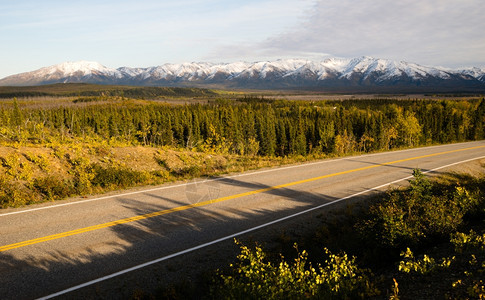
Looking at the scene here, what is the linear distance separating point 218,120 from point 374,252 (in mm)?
91540

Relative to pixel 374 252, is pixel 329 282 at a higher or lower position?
higher

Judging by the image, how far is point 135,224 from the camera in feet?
34.0

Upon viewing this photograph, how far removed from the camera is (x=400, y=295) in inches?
225

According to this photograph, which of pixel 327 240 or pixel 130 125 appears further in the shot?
pixel 130 125

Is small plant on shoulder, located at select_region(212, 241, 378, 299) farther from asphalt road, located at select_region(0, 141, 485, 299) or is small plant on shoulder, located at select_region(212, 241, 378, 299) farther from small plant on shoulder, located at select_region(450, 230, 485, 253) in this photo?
asphalt road, located at select_region(0, 141, 485, 299)

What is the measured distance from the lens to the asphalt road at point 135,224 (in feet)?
24.2

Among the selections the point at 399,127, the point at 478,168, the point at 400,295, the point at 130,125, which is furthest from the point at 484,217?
the point at 130,125

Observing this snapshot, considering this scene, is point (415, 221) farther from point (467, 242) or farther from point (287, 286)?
point (287, 286)

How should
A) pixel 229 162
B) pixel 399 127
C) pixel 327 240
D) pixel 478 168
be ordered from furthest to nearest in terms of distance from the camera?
pixel 399 127 → pixel 478 168 → pixel 229 162 → pixel 327 240

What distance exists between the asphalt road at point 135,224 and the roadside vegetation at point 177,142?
1.77 meters

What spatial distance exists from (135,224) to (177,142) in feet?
293

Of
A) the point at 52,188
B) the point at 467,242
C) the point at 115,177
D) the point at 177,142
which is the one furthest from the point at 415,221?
the point at 177,142

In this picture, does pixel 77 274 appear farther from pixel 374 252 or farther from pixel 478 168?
pixel 478 168

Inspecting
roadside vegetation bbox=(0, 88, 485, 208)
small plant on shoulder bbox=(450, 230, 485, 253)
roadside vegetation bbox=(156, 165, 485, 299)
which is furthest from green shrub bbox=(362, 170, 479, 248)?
roadside vegetation bbox=(0, 88, 485, 208)
